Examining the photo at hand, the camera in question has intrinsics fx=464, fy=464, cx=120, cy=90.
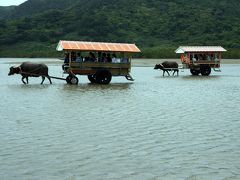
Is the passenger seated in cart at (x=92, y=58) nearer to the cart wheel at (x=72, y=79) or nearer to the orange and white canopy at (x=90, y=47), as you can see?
the orange and white canopy at (x=90, y=47)

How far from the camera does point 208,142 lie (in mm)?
8961

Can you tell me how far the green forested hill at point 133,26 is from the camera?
9706cm

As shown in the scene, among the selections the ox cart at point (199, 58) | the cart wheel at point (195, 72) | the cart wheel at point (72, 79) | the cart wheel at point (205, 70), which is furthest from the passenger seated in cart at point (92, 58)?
the cart wheel at point (195, 72)

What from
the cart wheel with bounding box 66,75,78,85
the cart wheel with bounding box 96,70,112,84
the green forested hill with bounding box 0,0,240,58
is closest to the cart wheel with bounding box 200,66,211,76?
the cart wheel with bounding box 96,70,112,84

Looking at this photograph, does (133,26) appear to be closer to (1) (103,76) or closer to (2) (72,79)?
(1) (103,76)

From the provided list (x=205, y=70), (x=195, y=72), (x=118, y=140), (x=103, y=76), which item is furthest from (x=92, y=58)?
(x=118, y=140)

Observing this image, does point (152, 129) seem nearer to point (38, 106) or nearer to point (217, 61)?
point (38, 106)

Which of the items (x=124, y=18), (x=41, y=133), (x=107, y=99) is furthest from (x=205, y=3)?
(x=41, y=133)

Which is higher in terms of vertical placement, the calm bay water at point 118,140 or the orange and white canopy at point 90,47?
the orange and white canopy at point 90,47

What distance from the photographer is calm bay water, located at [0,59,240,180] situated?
22.4 ft

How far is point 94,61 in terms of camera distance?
25.1m

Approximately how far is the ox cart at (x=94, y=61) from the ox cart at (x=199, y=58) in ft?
32.1

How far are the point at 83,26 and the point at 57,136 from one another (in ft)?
341

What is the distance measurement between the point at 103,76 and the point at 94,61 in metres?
1.00
